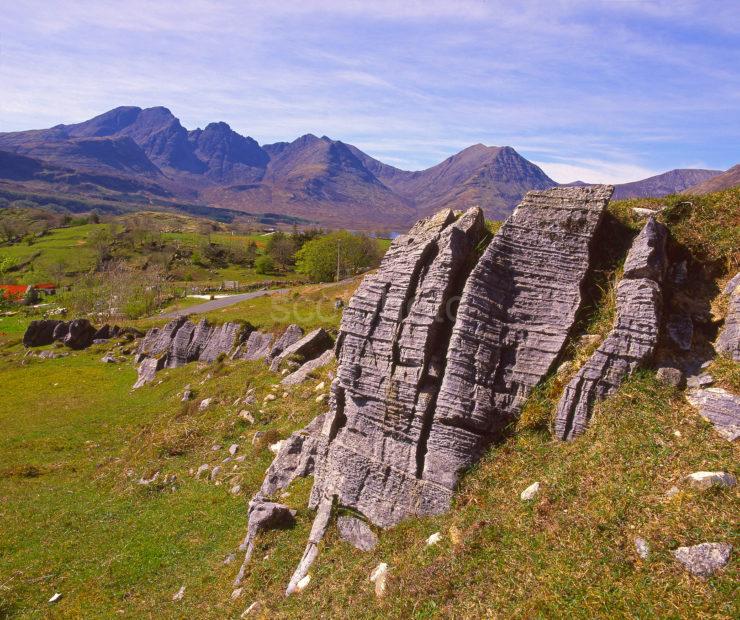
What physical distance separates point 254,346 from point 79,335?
4292 cm

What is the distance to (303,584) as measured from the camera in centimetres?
1434

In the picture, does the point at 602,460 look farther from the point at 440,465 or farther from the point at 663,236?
the point at 663,236

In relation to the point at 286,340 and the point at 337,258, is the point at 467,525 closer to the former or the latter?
the point at 286,340

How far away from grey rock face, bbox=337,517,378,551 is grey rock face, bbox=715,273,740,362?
1135 cm

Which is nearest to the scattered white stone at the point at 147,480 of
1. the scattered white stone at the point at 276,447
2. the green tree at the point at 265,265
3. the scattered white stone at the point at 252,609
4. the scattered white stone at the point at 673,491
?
the scattered white stone at the point at 276,447

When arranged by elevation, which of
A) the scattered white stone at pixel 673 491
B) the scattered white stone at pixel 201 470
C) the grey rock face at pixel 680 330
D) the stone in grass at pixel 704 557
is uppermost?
the grey rock face at pixel 680 330

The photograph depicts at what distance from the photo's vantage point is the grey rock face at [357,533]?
48.7 feet

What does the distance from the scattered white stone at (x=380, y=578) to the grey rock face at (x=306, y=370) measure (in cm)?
1768

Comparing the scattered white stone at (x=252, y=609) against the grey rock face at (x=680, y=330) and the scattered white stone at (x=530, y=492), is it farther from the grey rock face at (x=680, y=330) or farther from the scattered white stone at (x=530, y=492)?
the grey rock face at (x=680, y=330)

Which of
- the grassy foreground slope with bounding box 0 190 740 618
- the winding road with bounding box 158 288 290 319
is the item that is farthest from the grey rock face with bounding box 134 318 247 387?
the winding road with bounding box 158 288 290 319

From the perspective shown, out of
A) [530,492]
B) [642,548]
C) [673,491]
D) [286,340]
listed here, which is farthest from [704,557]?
[286,340]

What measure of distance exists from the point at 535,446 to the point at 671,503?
13.6ft

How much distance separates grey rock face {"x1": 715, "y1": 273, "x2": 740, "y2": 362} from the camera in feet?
42.4

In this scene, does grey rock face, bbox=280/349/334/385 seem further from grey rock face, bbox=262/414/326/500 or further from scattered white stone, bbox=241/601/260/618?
scattered white stone, bbox=241/601/260/618
